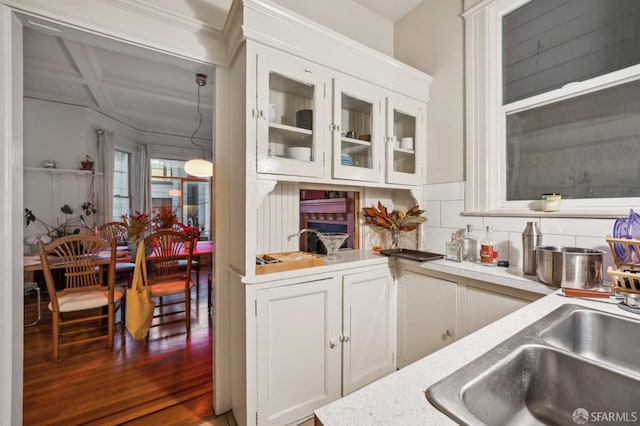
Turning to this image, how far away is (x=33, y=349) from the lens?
2449mm

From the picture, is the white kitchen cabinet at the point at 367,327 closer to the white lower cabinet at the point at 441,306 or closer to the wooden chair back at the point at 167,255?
the white lower cabinet at the point at 441,306

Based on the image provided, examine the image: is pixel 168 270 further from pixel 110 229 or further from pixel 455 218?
pixel 455 218

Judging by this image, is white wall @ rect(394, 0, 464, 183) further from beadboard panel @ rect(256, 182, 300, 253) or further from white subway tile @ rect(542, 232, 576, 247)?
beadboard panel @ rect(256, 182, 300, 253)

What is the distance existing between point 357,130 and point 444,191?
822 millimetres

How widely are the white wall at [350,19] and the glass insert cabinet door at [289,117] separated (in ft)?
2.61

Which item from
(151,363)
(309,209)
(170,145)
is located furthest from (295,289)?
(170,145)

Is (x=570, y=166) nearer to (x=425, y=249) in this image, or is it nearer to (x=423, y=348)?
(x=425, y=249)

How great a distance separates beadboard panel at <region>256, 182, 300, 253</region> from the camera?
1848 mm

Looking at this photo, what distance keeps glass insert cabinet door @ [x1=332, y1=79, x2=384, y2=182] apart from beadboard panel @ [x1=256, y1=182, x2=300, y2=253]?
0.42m

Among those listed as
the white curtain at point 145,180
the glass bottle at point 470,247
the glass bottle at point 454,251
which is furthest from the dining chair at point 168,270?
the white curtain at point 145,180

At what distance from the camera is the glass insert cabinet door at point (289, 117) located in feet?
4.74

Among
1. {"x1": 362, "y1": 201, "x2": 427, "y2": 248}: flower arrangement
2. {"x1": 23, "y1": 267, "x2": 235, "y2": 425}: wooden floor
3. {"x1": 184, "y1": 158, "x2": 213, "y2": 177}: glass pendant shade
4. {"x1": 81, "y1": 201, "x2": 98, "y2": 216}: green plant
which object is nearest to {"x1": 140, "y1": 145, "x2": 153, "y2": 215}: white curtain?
{"x1": 81, "y1": 201, "x2": 98, "y2": 216}: green plant

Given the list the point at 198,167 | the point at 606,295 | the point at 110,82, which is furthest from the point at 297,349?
the point at 110,82

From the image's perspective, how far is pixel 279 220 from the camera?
192cm
